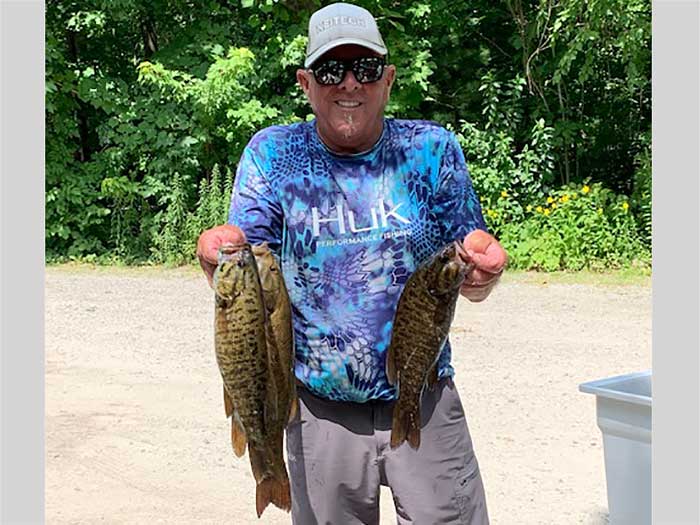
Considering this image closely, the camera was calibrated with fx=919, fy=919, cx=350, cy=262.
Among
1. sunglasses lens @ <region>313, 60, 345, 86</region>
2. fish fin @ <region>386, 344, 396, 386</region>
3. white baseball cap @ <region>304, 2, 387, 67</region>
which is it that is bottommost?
fish fin @ <region>386, 344, 396, 386</region>

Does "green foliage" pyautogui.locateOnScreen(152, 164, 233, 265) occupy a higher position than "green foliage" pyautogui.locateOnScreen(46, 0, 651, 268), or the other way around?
"green foliage" pyautogui.locateOnScreen(46, 0, 651, 268)

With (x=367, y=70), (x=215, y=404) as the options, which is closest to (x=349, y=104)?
(x=367, y=70)

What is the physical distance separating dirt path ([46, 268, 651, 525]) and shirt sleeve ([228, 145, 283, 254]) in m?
2.57

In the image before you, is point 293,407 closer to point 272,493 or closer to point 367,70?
point 272,493

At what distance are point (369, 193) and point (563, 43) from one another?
1134 centimetres

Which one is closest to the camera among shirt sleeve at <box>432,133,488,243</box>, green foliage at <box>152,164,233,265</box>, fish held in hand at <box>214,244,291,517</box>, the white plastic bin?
fish held in hand at <box>214,244,291,517</box>

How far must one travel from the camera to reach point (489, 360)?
775cm

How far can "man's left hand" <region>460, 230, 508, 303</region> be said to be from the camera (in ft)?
8.39

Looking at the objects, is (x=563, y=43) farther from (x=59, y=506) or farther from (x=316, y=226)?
(x=316, y=226)

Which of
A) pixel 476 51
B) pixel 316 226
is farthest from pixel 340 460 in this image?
pixel 476 51

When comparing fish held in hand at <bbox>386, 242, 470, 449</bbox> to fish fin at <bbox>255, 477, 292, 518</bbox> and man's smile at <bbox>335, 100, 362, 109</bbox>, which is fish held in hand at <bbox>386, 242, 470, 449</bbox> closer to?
fish fin at <bbox>255, 477, 292, 518</bbox>

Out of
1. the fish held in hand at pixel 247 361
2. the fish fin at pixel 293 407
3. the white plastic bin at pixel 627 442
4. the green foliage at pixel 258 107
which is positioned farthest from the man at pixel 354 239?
the green foliage at pixel 258 107

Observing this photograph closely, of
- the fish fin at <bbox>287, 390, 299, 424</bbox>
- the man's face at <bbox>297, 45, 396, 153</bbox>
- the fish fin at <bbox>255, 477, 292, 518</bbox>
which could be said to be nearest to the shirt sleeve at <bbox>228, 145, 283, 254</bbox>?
the man's face at <bbox>297, 45, 396, 153</bbox>

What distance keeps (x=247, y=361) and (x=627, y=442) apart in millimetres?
1926
